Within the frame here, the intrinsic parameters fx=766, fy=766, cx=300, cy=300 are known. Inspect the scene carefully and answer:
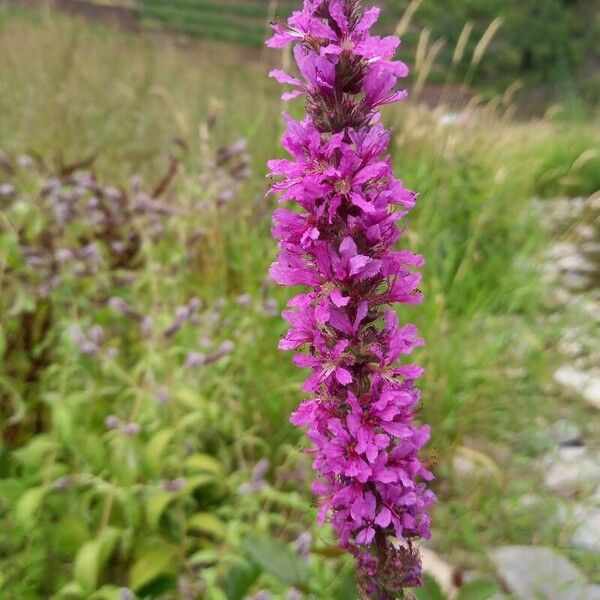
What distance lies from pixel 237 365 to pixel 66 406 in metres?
0.82

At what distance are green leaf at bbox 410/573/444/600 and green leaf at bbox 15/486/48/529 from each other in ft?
3.66

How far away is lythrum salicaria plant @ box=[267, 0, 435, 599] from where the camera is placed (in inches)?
39.8

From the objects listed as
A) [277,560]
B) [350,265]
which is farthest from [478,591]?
[350,265]

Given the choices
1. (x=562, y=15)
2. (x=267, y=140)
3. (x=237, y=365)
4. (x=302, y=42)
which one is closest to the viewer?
(x=302, y=42)

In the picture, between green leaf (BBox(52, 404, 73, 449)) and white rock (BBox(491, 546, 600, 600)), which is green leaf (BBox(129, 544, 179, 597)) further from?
white rock (BBox(491, 546, 600, 600))

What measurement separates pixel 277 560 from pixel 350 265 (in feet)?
2.18

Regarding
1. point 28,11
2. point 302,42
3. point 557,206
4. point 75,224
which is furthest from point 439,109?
point 28,11

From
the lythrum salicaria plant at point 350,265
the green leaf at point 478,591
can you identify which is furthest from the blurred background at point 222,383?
the lythrum salicaria plant at point 350,265

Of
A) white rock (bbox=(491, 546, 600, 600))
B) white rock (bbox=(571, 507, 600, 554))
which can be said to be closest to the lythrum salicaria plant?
white rock (bbox=(491, 546, 600, 600))

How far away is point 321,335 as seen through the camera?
1074 millimetres

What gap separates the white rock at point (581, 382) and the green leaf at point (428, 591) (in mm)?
2163

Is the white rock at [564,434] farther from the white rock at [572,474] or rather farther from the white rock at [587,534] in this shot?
the white rock at [587,534]

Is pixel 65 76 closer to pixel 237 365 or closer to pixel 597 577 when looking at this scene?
pixel 237 365

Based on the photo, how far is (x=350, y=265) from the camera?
100cm
